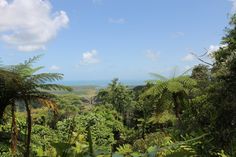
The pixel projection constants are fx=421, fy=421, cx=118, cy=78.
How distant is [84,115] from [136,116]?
10371 millimetres

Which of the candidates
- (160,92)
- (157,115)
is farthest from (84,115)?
(160,92)

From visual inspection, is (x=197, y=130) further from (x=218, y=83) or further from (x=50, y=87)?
(x=50, y=87)

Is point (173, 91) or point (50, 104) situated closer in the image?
point (50, 104)

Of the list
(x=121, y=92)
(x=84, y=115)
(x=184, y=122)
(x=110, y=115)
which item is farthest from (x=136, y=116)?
(x=184, y=122)

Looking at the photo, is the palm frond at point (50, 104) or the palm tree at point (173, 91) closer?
the palm frond at point (50, 104)

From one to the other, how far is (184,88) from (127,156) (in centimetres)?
963

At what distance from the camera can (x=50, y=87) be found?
643 cm

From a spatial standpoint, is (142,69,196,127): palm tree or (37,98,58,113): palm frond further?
(142,69,196,127): palm tree

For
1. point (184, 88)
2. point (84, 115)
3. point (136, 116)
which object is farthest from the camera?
point (136, 116)

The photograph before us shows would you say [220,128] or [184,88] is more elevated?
[184,88]

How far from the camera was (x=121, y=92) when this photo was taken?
112 ft

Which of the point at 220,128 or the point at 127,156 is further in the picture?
the point at 220,128

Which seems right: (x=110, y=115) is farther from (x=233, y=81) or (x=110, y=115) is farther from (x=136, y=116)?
(x=233, y=81)

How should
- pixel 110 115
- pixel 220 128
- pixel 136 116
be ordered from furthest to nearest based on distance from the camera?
pixel 136 116 → pixel 110 115 → pixel 220 128
